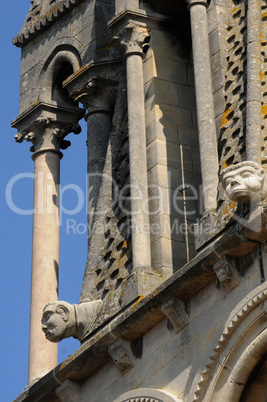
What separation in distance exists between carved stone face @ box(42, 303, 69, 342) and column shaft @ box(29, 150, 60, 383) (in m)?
1.29

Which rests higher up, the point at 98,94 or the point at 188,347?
the point at 98,94

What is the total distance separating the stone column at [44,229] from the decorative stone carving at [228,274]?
155 inches

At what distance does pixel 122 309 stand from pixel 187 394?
4.96ft

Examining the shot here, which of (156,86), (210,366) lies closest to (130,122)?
(156,86)

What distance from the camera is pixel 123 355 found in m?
17.1

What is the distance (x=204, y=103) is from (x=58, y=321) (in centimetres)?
305

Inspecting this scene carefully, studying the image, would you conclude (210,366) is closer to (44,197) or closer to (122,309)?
(122,309)

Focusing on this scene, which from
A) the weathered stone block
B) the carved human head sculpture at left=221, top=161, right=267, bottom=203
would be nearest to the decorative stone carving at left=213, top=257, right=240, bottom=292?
the carved human head sculpture at left=221, top=161, right=267, bottom=203

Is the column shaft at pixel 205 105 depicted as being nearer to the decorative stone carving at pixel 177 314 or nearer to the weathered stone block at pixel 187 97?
the weathered stone block at pixel 187 97

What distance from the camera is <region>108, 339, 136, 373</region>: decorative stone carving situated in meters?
17.1

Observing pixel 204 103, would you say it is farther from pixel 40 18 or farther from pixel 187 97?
pixel 40 18

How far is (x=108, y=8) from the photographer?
822 inches

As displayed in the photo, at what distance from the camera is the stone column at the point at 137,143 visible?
1764 cm

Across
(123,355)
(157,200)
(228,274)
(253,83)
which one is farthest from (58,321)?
(253,83)
